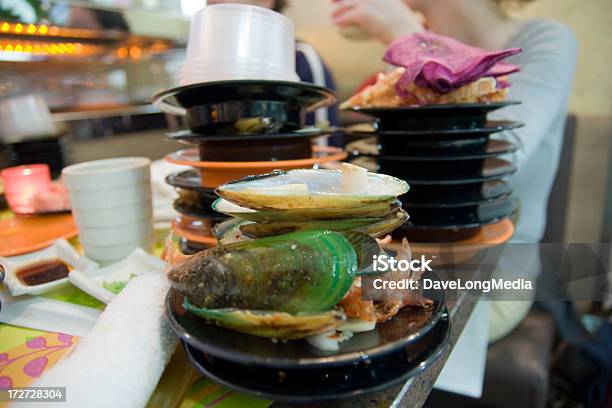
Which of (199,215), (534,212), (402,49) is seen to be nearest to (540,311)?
(534,212)

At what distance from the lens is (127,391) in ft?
1.19

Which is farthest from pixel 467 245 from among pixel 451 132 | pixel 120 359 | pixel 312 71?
pixel 312 71

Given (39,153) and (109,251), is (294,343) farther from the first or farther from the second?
(39,153)

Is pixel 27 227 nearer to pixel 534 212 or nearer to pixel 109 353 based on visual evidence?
pixel 109 353

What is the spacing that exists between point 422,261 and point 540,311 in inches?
48.2

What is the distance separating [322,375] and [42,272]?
1.88 feet

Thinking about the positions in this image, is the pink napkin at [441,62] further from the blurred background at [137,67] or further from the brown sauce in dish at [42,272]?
the blurred background at [137,67]

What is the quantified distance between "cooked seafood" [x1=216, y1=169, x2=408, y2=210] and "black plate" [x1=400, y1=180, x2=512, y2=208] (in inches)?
10.5

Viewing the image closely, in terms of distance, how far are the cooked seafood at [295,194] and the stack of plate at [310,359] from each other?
0.12 meters

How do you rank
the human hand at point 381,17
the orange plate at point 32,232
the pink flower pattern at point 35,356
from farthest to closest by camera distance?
the human hand at point 381,17, the orange plate at point 32,232, the pink flower pattern at point 35,356

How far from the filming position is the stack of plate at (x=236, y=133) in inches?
24.5

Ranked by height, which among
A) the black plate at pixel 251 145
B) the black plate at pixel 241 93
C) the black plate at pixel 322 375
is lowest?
the black plate at pixel 322 375

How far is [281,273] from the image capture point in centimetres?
36

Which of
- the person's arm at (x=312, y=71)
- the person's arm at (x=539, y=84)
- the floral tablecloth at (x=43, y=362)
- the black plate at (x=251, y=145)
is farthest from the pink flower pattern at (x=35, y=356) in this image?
the person's arm at (x=312, y=71)
